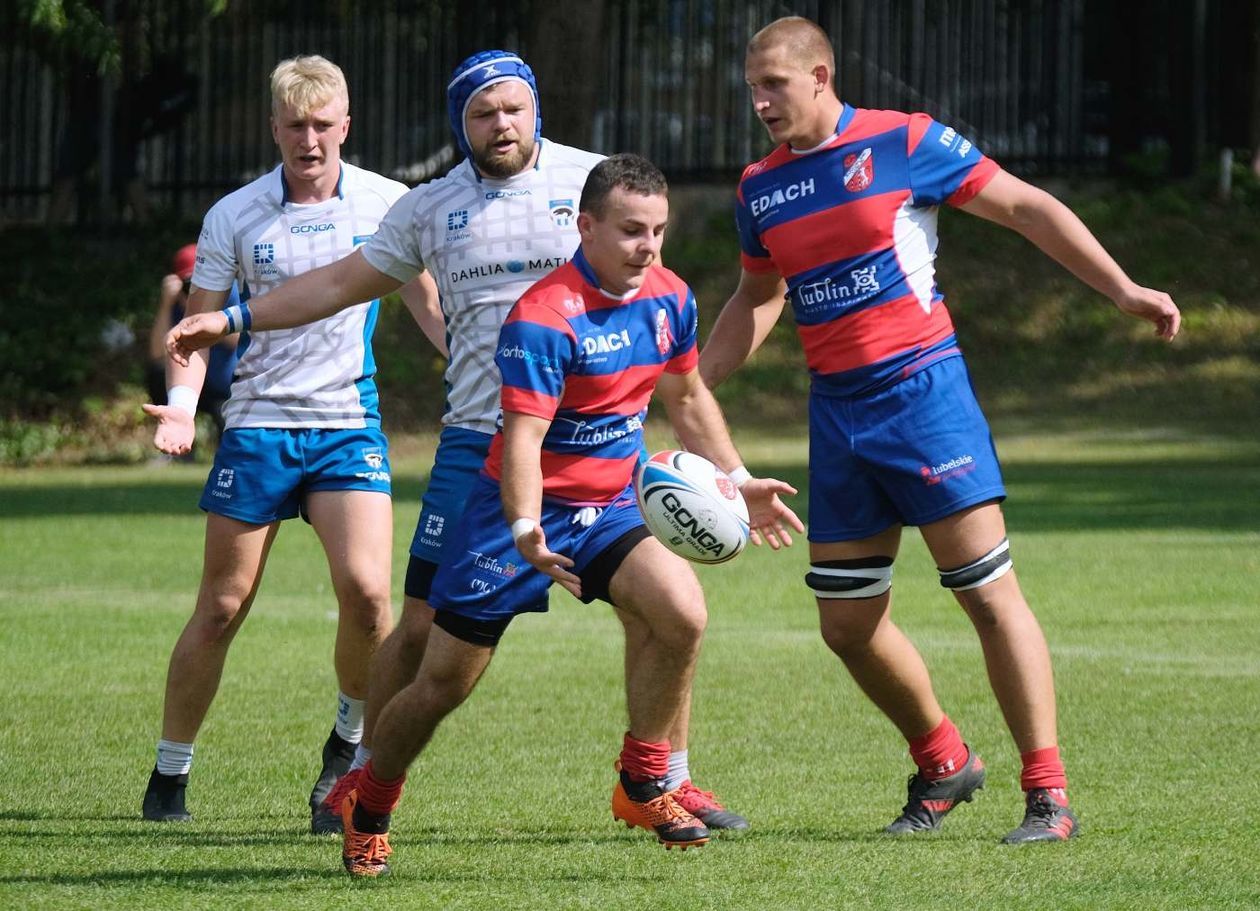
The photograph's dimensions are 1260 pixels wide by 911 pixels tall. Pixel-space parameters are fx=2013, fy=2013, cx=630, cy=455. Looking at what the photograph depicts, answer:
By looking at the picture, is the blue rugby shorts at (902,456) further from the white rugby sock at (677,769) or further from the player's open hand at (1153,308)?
the white rugby sock at (677,769)

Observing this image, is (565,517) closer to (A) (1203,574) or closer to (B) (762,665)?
(B) (762,665)

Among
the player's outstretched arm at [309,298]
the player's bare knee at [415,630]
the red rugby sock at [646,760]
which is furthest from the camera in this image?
the player's bare knee at [415,630]

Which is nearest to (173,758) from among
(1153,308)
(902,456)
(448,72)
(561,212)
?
(561,212)

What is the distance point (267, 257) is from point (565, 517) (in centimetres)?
168

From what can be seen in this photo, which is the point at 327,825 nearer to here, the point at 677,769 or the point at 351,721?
the point at 351,721

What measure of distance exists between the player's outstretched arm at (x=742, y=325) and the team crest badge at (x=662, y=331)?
843 millimetres

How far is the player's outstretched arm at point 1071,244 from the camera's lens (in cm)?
615

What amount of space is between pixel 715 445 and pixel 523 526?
2.97 feet

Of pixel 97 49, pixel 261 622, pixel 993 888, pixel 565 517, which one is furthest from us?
pixel 97 49

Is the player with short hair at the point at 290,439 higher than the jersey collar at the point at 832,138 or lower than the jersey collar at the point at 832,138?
lower

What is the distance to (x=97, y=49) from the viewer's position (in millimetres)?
19516

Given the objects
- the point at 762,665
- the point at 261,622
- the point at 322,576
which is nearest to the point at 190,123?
the point at 322,576

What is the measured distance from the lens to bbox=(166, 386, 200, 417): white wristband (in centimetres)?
667

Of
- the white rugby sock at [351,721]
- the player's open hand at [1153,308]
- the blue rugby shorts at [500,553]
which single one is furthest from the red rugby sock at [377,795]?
the player's open hand at [1153,308]
